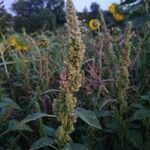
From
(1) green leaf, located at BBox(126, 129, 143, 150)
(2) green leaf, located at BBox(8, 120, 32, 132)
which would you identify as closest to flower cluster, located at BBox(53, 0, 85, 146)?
(2) green leaf, located at BBox(8, 120, 32, 132)

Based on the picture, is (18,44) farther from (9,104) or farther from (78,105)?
(9,104)

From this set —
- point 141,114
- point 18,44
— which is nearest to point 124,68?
point 141,114

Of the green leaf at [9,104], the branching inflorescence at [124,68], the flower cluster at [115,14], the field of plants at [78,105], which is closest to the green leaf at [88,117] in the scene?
the field of plants at [78,105]

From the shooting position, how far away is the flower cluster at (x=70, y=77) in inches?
52.3

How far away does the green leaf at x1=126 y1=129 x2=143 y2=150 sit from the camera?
1831 mm

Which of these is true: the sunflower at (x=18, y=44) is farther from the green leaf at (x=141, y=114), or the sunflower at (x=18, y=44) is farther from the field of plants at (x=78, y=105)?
the green leaf at (x=141, y=114)

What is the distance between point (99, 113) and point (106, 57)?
722 millimetres

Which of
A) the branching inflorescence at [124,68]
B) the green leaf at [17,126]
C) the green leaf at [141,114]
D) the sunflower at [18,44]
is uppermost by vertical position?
the branching inflorescence at [124,68]

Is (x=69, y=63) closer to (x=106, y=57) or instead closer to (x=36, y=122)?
(x=36, y=122)

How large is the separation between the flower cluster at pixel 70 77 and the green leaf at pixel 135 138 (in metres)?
0.41

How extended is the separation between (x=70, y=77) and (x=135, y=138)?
58 cm

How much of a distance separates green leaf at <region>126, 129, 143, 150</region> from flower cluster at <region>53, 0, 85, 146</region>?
1.33ft

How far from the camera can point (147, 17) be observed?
3223 mm

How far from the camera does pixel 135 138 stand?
72.9 inches
